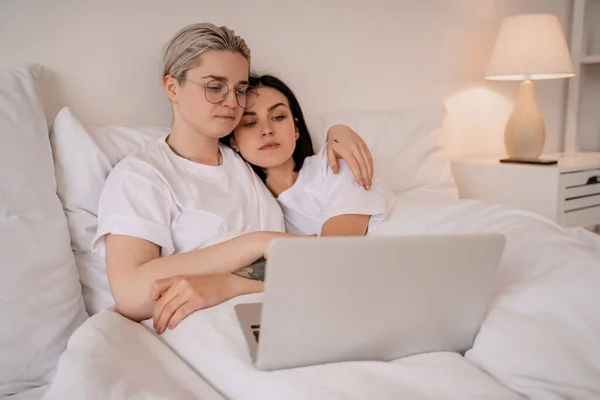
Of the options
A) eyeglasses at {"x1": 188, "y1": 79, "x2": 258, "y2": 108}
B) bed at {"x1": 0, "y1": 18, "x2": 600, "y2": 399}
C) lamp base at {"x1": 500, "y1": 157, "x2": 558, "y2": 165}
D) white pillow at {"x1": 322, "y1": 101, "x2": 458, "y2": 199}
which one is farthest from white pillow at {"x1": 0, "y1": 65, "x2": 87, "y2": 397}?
lamp base at {"x1": 500, "y1": 157, "x2": 558, "y2": 165}

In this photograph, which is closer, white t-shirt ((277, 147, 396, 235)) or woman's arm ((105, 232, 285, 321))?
woman's arm ((105, 232, 285, 321))

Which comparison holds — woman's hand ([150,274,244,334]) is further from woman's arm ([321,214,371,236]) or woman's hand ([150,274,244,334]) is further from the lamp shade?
the lamp shade

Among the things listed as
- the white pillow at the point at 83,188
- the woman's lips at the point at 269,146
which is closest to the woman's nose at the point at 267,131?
the woman's lips at the point at 269,146

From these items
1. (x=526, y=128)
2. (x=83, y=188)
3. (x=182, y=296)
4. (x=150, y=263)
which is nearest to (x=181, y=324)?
(x=182, y=296)

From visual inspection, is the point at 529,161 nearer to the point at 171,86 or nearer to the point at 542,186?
the point at 542,186

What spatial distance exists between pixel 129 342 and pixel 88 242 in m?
0.40

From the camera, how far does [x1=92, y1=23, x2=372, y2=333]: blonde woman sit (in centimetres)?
97

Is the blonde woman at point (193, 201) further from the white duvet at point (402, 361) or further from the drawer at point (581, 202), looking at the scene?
the drawer at point (581, 202)

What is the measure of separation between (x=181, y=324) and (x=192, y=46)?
618 millimetres

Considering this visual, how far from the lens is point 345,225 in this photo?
3.99ft

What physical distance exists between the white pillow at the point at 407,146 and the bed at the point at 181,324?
1.26 ft

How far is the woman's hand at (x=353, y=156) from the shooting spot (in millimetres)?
1269

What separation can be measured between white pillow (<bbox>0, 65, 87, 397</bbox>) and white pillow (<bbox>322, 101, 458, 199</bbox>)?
33.5 inches

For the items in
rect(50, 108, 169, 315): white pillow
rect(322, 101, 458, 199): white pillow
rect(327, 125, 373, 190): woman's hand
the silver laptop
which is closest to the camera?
the silver laptop
